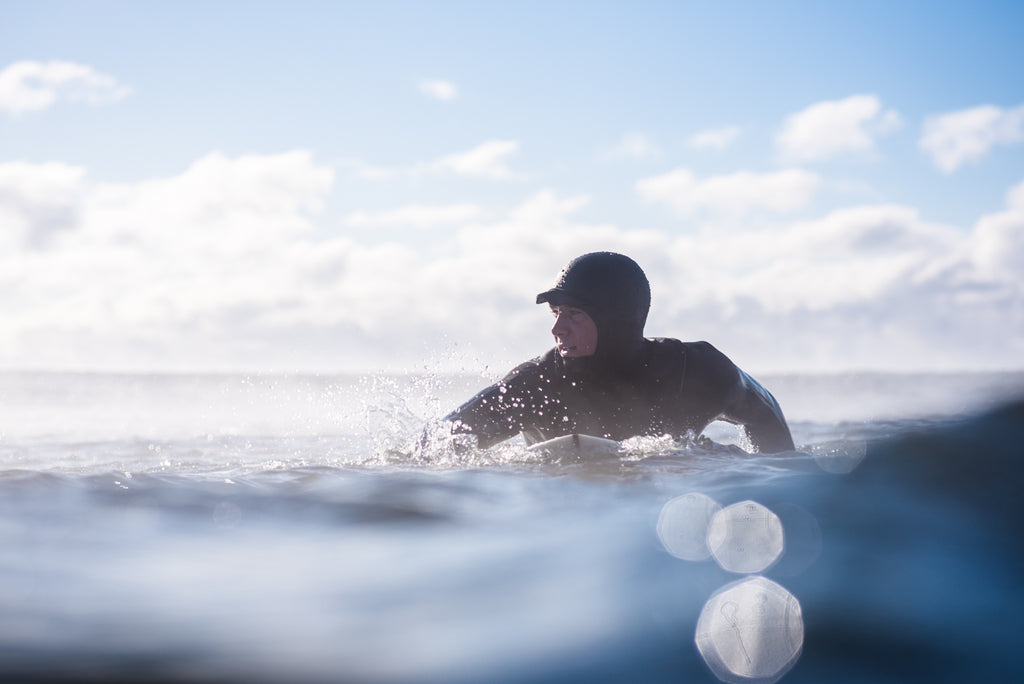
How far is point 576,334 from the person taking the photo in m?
5.46

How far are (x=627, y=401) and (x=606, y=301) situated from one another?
0.70m

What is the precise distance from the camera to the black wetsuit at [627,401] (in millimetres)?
5344

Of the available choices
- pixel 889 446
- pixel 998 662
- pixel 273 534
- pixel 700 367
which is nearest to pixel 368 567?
pixel 273 534

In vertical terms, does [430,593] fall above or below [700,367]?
below

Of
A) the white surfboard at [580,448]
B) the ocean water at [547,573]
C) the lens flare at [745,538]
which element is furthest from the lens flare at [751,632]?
the white surfboard at [580,448]

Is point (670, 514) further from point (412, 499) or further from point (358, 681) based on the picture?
point (358, 681)

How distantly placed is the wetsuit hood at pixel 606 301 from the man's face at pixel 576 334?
0.12 feet

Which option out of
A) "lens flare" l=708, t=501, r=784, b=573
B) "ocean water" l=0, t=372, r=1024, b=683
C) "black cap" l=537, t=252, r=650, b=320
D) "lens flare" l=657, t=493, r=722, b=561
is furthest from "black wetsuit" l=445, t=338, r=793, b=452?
"lens flare" l=708, t=501, r=784, b=573

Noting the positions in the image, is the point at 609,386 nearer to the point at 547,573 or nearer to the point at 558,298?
the point at 558,298

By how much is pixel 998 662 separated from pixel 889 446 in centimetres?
126

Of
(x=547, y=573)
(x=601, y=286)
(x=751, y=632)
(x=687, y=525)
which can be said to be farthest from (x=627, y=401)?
(x=751, y=632)

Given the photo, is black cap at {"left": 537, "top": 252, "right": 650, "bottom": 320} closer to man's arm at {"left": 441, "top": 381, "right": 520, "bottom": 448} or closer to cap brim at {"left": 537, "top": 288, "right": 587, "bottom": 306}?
cap brim at {"left": 537, "top": 288, "right": 587, "bottom": 306}

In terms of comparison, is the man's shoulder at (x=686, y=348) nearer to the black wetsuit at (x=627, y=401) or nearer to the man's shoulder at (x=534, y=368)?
the black wetsuit at (x=627, y=401)

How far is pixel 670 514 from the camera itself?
2.64m
